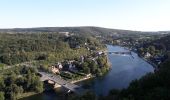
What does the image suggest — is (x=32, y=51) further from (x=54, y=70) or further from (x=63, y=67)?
(x=54, y=70)

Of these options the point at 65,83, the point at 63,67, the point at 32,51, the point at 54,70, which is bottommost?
the point at 63,67

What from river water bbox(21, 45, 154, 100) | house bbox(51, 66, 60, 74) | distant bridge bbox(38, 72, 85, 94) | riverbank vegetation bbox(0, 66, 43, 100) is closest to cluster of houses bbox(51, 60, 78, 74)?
house bbox(51, 66, 60, 74)

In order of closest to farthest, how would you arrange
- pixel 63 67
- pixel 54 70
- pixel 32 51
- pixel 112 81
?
pixel 112 81
pixel 54 70
pixel 63 67
pixel 32 51

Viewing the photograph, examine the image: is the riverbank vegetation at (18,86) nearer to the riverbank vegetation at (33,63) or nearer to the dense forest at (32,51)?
the riverbank vegetation at (33,63)

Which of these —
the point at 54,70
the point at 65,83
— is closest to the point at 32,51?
the point at 54,70

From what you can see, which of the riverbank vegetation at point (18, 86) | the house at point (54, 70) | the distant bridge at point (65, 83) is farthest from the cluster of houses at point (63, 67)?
the riverbank vegetation at point (18, 86)

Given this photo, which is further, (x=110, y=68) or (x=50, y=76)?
(x=110, y=68)

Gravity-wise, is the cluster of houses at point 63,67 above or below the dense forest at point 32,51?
below

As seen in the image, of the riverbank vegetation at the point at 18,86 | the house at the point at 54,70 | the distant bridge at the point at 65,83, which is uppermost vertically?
the riverbank vegetation at the point at 18,86

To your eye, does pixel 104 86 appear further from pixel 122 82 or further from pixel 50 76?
pixel 50 76

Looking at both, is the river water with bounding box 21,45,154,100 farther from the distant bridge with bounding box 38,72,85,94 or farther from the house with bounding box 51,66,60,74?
the house with bounding box 51,66,60,74

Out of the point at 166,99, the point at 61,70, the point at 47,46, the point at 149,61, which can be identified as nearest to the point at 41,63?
the point at 61,70
